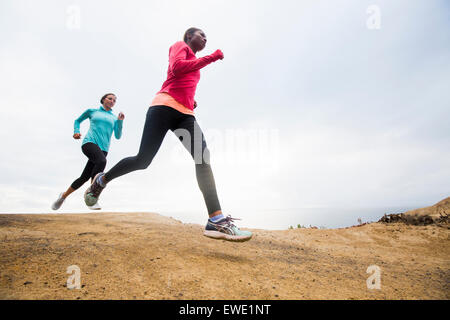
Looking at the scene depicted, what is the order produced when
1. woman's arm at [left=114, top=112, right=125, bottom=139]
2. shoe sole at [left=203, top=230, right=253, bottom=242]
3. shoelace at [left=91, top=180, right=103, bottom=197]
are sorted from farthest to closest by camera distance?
woman's arm at [left=114, top=112, right=125, bottom=139], shoelace at [left=91, top=180, right=103, bottom=197], shoe sole at [left=203, top=230, right=253, bottom=242]

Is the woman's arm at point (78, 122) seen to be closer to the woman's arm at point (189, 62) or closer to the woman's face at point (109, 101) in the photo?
the woman's face at point (109, 101)

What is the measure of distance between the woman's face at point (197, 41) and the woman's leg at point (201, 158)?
985mm

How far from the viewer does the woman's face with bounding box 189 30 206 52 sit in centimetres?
300

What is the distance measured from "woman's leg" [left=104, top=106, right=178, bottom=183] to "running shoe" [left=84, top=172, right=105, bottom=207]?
53cm

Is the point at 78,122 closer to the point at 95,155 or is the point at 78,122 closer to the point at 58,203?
the point at 95,155

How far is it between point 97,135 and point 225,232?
3402 millimetres

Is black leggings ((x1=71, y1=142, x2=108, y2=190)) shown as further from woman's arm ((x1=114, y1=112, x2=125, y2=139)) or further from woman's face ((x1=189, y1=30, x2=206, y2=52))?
woman's face ((x1=189, y1=30, x2=206, y2=52))

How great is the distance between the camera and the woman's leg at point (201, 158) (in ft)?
8.66

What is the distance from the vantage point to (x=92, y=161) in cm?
421

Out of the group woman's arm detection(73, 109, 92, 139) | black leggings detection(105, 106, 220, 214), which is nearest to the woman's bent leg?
woman's arm detection(73, 109, 92, 139)

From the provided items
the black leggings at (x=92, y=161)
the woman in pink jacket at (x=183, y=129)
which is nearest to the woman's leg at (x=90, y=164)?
the black leggings at (x=92, y=161)

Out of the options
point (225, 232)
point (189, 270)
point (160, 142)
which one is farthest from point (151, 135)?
point (189, 270)
